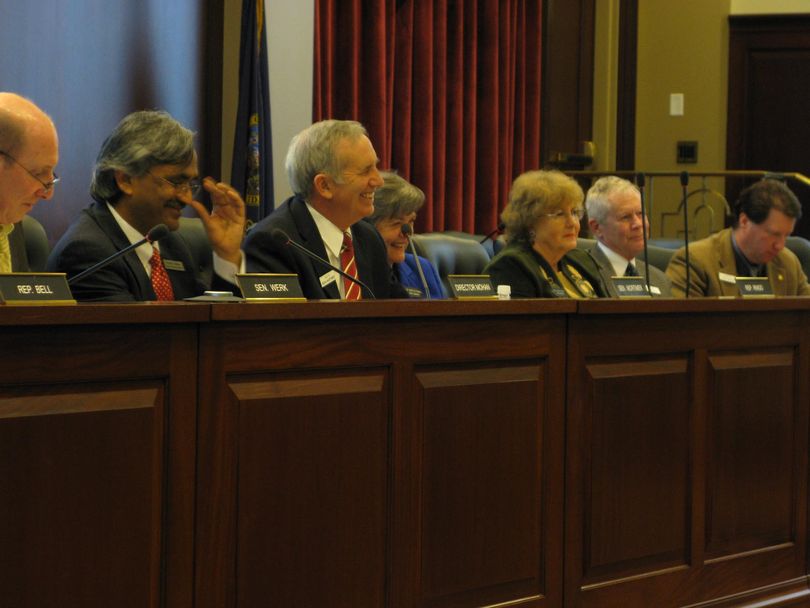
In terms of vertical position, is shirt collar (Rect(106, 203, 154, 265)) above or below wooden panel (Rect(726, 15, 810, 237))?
below

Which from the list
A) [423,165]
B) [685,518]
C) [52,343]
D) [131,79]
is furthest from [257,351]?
[423,165]

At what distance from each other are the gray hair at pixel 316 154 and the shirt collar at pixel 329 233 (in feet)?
0.22

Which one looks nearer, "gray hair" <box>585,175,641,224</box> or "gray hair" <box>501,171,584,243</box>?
"gray hair" <box>501,171,584,243</box>

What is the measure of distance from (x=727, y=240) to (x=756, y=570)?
175cm

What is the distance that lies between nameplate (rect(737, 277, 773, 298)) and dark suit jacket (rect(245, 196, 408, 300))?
2.96 feet

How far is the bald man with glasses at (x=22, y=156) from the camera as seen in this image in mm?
2168

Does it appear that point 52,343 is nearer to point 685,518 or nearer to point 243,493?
point 243,493

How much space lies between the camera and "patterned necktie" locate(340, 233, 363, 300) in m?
2.79

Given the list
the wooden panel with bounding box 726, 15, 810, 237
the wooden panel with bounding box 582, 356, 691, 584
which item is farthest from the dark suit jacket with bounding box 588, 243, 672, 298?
the wooden panel with bounding box 726, 15, 810, 237

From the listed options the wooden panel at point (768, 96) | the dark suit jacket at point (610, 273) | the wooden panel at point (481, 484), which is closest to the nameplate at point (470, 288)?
the wooden panel at point (481, 484)

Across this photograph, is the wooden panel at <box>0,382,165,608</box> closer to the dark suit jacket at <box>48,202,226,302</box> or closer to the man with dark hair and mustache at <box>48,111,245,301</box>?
the dark suit jacket at <box>48,202,226,302</box>

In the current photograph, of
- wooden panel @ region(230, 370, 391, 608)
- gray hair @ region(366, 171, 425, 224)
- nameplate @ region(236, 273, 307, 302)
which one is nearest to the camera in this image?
wooden panel @ region(230, 370, 391, 608)

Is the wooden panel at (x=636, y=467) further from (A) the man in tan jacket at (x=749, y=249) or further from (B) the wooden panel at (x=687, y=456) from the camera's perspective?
(A) the man in tan jacket at (x=749, y=249)

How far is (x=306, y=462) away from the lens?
1794mm
